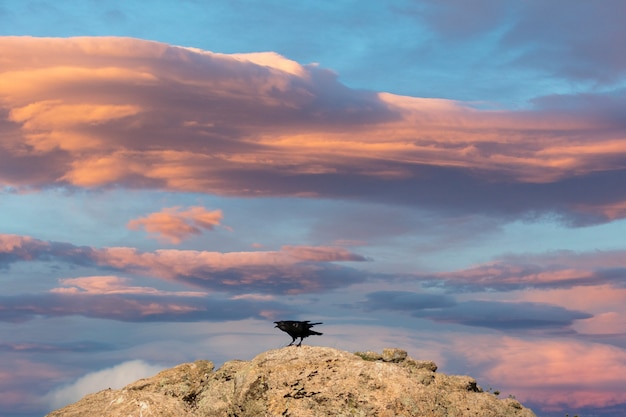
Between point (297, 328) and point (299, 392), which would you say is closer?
point (299, 392)

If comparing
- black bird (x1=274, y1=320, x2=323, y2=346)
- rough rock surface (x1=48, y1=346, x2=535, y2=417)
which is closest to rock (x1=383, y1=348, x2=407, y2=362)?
rough rock surface (x1=48, y1=346, x2=535, y2=417)

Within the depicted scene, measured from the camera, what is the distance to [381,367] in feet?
66.4

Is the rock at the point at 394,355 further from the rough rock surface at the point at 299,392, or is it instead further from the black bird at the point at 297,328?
the black bird at the point at 297,328

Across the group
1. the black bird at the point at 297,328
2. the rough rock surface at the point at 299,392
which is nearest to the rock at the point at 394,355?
the rough rock surface at the point at 299,392

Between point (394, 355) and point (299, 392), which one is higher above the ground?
point (394, 355)

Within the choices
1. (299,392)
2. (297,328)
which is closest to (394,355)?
(297,328)

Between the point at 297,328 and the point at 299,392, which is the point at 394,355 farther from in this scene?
the point at 299,392

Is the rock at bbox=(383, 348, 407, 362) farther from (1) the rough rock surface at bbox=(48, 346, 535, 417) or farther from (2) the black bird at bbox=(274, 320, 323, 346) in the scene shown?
(2) the black bird at bbox=(274, 320, 323, 346)

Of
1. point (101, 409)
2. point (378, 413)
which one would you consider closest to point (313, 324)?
point (378, 413)

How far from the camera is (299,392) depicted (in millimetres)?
19531

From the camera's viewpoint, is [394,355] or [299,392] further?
[394,355]

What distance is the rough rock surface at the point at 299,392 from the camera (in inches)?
757

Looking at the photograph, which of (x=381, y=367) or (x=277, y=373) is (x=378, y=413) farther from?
(x=277, y=373)

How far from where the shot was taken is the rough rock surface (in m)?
19.2
